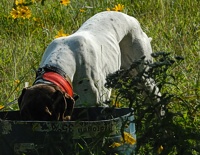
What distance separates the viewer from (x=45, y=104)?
15.3ft

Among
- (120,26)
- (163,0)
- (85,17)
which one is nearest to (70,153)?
(120,26)

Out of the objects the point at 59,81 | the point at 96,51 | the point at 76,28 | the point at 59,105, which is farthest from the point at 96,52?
the point at 76,28

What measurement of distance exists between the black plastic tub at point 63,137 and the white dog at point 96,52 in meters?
0.89

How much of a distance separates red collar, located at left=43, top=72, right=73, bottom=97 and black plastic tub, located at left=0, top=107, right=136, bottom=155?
3.09ft

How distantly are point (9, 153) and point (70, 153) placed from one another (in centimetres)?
37

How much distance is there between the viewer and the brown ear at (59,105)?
4648 mm

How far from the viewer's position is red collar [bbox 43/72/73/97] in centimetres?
494

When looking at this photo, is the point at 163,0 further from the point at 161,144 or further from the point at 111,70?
the point at 161,144

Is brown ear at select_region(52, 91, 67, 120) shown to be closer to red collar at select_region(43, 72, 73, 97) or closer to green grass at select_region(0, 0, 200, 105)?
red collar at select_region(43, 72, 73, 97)

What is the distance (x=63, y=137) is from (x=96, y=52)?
1.88 m

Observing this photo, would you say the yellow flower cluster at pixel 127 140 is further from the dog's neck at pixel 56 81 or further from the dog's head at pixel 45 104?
the dog's neck at pixel 56 81

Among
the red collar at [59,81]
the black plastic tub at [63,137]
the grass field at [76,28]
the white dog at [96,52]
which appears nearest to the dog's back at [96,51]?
the white dog at [96,52]

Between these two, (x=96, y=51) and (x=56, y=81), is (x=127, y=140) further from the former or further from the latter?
(x=96, y=51)

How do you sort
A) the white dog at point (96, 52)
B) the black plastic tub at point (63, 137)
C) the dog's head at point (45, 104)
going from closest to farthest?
the black plastic tub at point (63, 137) → the dog's head at point (45, 104) → the white dog at point (96, 52)
